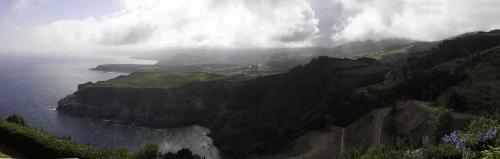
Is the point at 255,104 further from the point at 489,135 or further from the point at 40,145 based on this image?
the point at 489,135

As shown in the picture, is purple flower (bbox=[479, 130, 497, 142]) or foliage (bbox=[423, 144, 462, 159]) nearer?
purple flower (bbox=[479, 130, 497, 142])

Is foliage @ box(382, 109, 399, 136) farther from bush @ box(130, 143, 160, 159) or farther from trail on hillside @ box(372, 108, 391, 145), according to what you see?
bush @ box(130, 143, 160, 159)

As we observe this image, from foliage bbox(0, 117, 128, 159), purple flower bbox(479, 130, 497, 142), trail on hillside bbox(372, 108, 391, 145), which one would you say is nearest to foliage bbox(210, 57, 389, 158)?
trail on hillside bbox(372, 108, 391, 145)

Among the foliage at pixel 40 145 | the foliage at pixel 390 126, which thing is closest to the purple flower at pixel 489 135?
the foliage at pixel 40 145

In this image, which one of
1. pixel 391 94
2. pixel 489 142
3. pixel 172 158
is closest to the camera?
pixel 489 142

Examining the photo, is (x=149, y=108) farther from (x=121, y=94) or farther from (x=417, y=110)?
(x=417, y=110)

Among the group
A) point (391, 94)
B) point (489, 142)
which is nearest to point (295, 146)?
point (391, 94)

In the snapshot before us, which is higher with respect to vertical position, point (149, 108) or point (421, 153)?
point (421, 153)

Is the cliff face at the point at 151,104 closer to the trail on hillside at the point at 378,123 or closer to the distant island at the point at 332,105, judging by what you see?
the distant island at the point at 332,105
